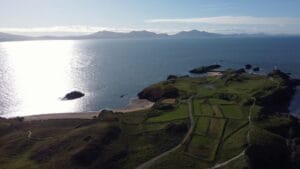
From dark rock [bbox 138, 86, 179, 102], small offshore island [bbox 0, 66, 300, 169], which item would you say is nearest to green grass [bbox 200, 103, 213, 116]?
small offshore island [bbox 0, 66, 300, 169]

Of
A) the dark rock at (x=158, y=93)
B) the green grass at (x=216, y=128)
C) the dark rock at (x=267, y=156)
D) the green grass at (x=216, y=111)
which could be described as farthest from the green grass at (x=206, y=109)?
the dark rock at (x=267, y=156)

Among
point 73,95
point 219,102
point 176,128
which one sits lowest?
point 73,95

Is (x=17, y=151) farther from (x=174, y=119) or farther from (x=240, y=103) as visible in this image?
(x=240, y=103)

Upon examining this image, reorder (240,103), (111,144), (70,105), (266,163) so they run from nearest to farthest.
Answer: (266,163) < (111,144) < (240,103) < (70,105)

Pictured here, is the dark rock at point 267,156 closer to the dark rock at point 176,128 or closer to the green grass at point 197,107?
the dark rock at point 176,128

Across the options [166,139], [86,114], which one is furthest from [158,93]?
[166,139]

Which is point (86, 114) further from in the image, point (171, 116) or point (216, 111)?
point (216, 111)

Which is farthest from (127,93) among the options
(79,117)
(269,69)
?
(269,69)
